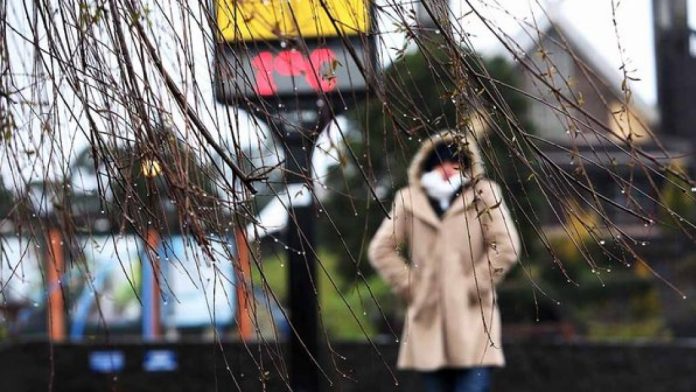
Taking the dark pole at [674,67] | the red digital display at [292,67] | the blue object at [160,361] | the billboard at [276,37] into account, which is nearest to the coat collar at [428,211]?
the red digital display at [292,67]

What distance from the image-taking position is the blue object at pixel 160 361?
27.5 ft

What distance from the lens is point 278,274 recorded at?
15602 mm

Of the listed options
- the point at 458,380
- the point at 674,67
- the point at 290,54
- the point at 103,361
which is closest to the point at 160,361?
the point at 103,361

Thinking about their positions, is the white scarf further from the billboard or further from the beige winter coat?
the billboard

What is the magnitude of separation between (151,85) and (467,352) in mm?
2996

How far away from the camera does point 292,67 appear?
352 cm

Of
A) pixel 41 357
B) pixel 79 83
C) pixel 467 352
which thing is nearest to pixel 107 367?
pixel 41 357

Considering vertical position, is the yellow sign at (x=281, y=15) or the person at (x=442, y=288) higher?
the yellow sign at (x=281, y=15)

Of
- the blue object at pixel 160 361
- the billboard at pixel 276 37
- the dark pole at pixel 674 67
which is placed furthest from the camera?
the dark pole at pixel 674 67

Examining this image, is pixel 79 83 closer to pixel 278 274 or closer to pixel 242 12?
pixel 242 12

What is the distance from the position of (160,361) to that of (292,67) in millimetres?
5206

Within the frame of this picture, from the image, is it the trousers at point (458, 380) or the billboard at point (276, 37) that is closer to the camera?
the billboard at point (276, 37)

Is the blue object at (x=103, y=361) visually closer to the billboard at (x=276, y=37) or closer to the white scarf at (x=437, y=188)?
the white scarf at (x=437, y=188)

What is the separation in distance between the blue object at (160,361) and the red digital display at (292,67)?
4203 mm
